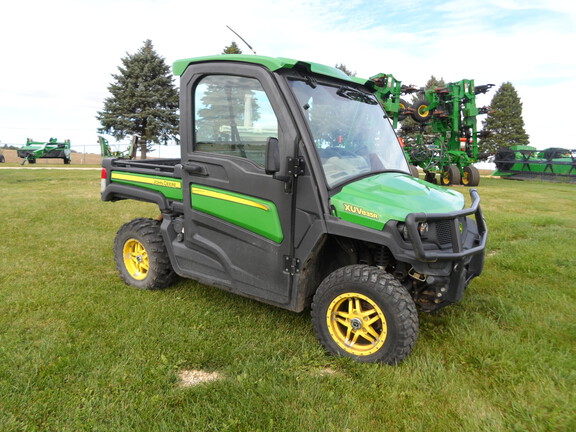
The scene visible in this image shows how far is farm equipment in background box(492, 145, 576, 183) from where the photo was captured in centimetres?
1997

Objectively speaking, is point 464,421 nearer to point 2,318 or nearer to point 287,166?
point 287,166

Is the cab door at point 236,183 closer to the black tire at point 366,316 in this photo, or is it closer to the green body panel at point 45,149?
the black tire at point 366,316

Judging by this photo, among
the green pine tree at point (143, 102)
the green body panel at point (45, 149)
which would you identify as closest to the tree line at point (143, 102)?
the green pine tree at point (143, 102)

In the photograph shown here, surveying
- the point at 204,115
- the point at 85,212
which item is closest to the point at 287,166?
the point at 204,115

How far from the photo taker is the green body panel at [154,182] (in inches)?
157

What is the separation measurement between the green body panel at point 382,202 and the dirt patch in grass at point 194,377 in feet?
4.56

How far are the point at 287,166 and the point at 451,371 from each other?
5.82ft

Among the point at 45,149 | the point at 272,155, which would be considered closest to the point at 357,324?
the point at 272,155

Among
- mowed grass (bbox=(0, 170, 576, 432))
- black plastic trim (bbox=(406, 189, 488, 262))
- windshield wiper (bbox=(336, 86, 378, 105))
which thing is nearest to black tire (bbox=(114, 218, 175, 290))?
mowed grass (bbox=(0, 170, 576, 432))

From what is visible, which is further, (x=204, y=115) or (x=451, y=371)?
(x=204, y=115)

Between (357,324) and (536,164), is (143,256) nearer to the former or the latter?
(357,324)

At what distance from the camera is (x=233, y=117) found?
11.2ft

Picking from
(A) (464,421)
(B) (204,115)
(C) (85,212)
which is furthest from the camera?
(C) (85,212)

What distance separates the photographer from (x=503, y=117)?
43594mm
